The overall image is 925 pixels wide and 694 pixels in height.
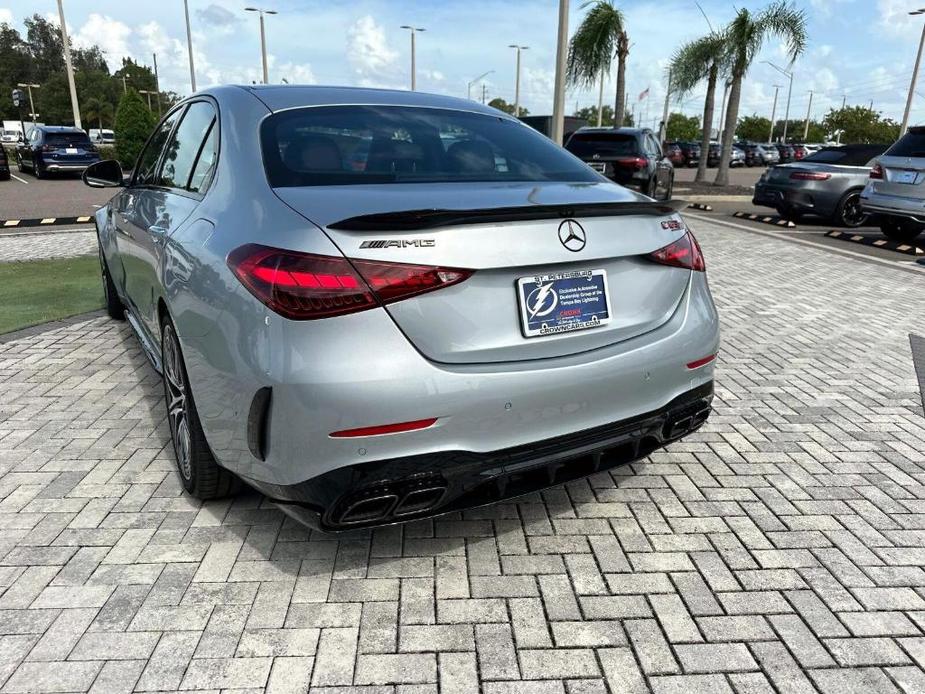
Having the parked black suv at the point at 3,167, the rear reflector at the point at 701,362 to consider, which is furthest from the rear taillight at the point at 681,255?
the parked black suv at the point at 3,167

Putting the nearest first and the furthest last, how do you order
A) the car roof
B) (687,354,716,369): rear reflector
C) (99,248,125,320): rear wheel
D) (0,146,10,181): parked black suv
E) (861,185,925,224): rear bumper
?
(687,354,716,369): rear reflector → the car roof → (99,248,125,320): rear wheel → (861,185,925,224): rear bumper → (0,146,10,181): parked black suv

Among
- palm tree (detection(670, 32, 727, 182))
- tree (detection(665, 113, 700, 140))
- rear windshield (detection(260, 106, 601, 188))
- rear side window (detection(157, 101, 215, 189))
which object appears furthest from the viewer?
tree (detection(665, 113, 700, 140))

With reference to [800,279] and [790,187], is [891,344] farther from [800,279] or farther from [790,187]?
[790,187]

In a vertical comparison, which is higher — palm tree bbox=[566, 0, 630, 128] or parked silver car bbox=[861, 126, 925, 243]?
palm tree bbox=[566, 0, 630, 128]

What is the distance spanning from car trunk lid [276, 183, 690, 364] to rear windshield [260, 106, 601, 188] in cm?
19

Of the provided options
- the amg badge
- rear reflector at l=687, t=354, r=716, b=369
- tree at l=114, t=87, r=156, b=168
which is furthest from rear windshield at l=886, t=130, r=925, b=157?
tree at l=114, t=87, r=156, b=168

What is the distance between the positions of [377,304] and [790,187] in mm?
14232

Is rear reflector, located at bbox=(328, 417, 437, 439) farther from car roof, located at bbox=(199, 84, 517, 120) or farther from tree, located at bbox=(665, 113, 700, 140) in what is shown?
tree, located at bbox=(665, 113, 700, 140)

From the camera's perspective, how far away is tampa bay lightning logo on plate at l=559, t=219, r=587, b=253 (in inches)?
93.0

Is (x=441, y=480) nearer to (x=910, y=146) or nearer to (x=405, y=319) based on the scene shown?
(x=405, y=319)

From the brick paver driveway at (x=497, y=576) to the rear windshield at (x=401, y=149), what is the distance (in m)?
1.41

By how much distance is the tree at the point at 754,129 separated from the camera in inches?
3949

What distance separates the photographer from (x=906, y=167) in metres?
10.7

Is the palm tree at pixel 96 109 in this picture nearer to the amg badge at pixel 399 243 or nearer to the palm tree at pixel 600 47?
the palm tree at pixel 600 47
